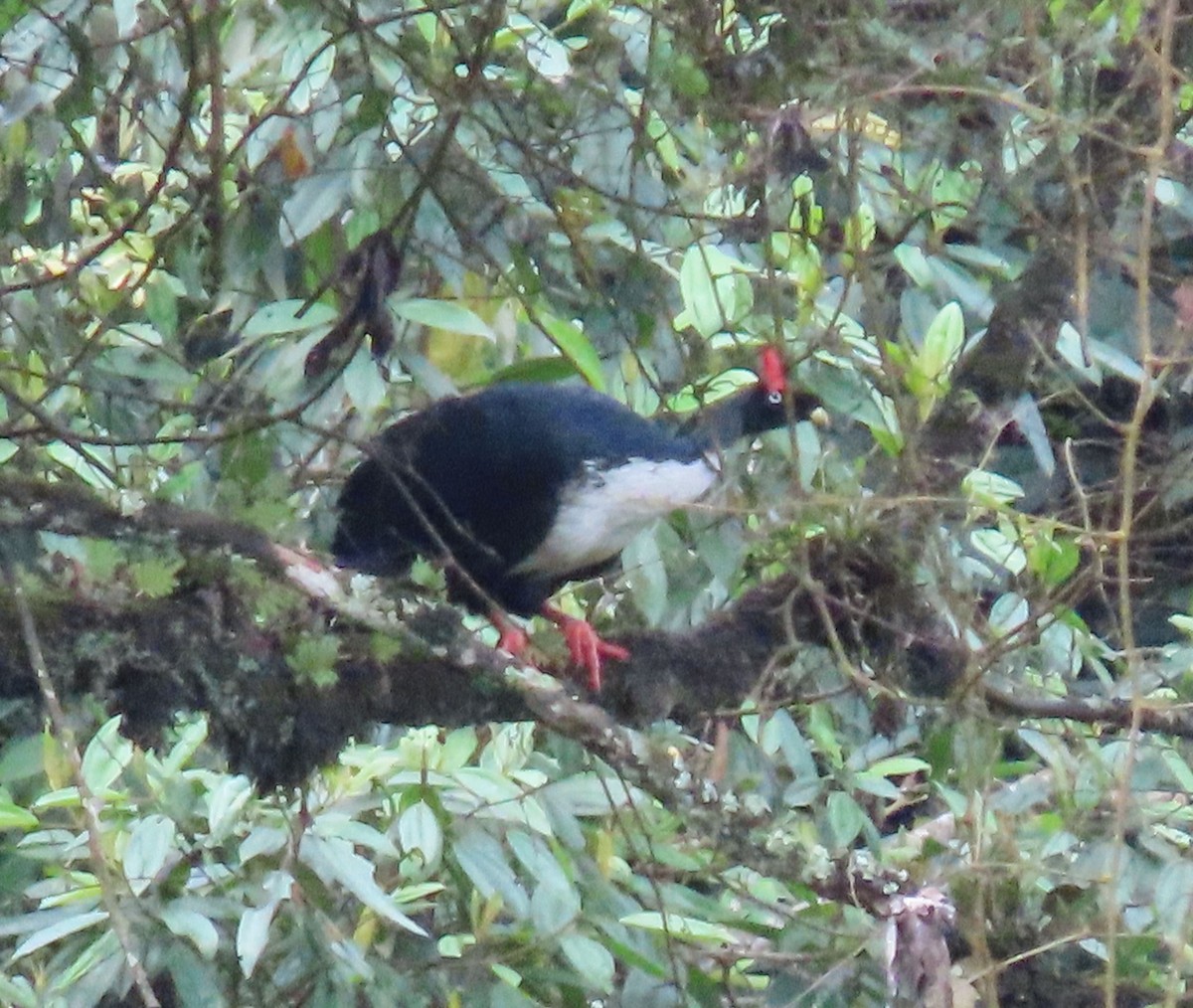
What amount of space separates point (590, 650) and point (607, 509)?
1.30 ft

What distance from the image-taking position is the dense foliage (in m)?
2.20

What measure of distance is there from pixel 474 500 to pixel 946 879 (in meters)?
1.24

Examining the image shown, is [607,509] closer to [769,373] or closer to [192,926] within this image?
[769,373]

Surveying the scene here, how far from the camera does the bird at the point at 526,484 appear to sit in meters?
3.15

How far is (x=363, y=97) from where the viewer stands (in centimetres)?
237

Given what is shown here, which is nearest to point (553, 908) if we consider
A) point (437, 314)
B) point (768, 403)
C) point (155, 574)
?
point (437, 314)

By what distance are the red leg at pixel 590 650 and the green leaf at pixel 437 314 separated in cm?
59

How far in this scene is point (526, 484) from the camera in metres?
3.23

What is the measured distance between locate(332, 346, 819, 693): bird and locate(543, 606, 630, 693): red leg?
0.15 m

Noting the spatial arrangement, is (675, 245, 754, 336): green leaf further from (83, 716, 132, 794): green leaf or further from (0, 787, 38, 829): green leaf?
(0, 787, 38, 829): green leaf

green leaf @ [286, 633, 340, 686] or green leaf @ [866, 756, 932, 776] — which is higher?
green leaf @ [286, 633, 340, 686]

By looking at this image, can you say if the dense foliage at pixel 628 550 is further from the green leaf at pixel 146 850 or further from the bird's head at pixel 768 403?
the bird's head at pixel 768 403

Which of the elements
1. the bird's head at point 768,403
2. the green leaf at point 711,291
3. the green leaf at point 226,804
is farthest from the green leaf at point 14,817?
the bird's head at point 768,403

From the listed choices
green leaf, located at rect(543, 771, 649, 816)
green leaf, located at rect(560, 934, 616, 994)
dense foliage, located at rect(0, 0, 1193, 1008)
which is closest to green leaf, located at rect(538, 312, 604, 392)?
dense foliage, located at rect(0, 0, 1193, 1008)
